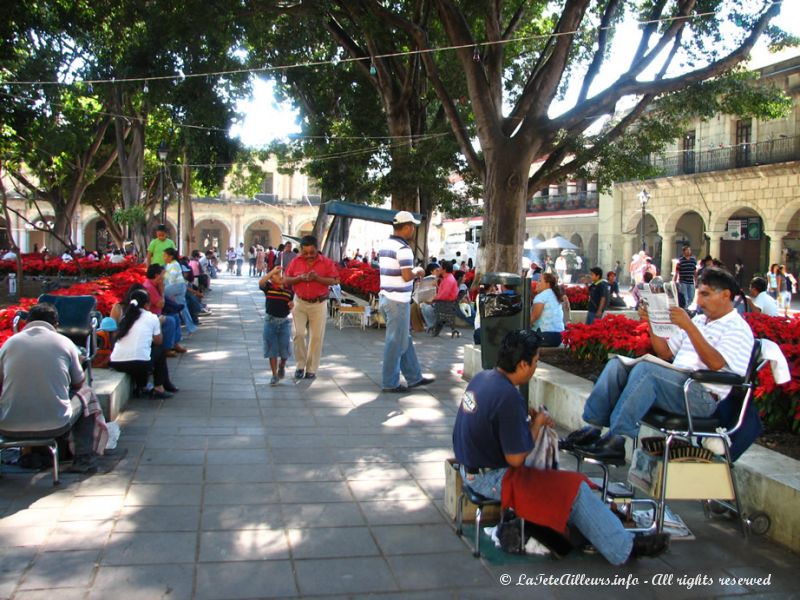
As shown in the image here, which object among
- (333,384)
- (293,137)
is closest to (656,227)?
(293,137)

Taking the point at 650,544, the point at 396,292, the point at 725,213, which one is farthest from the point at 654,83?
the point at 725,213

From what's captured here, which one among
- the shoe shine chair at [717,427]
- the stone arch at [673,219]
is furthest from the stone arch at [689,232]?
the shoe shine chair at [717,427]

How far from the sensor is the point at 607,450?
4621mm

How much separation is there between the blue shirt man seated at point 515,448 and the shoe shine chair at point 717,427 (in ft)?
1.27

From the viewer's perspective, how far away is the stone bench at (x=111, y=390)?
21.5 ft

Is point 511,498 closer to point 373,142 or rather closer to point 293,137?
point 373,142

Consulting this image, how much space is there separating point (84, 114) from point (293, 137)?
7.26m

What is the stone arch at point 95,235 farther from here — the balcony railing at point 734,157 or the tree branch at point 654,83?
the tree branch at point 654,83

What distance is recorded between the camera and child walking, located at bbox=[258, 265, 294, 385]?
880 centimetres

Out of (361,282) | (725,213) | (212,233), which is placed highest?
(725,213)

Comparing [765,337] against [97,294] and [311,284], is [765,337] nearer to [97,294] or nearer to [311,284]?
[311,284]

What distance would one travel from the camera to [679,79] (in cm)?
1259

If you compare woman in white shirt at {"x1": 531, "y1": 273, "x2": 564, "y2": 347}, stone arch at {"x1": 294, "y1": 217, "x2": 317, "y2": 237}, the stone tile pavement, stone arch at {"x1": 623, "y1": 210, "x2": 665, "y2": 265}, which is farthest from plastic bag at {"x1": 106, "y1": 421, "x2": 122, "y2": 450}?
stone arch at {"x1": 294, "y1": 217, "x2": 317, "y2": 237}

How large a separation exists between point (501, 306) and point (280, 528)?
352cm
